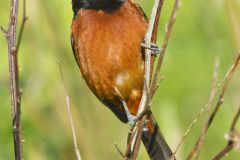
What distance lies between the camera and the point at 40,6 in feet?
15.7

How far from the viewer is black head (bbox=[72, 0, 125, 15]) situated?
147 inches

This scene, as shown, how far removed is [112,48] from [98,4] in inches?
11.3

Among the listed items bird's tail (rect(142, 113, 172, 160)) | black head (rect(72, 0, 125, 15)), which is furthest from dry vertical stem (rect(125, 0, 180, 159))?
bird's tail (rect(142, 113, 172, 160))

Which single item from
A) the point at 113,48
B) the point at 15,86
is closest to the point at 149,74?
the point at 15,86

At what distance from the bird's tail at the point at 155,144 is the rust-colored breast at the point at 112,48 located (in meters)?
0.20

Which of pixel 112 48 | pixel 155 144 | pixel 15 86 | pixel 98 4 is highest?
pixel 98 4

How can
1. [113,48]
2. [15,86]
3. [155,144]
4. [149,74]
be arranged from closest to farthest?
[15,86] → [149,74] → [113,48] → [155,144]

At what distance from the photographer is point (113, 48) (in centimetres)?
371

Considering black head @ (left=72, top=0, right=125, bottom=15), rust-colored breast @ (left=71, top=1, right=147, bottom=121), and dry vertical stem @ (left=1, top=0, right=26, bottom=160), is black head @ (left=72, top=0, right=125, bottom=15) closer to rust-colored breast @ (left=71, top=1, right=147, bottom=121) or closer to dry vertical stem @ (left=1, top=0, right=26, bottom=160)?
rust-colored breast @ (left=71, top=1, right=147, bottom=121)

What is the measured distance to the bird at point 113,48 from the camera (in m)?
3.68

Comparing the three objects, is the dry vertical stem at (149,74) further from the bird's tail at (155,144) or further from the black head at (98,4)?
the bird's tail at (155,144)

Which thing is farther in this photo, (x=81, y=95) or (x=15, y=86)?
(x=81, y=95)

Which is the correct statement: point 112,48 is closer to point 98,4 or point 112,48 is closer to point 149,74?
point 98,4

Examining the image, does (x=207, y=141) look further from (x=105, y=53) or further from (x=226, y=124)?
(x=105, y=53)
